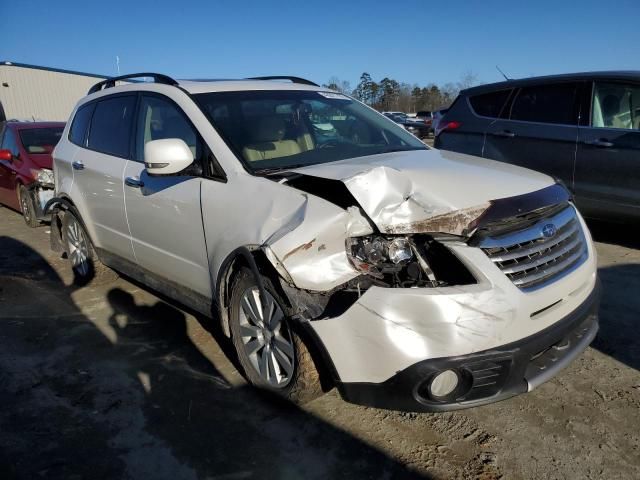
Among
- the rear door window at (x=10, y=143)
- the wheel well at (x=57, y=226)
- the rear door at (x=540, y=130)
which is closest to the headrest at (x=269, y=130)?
the wheel well at (x=57, y=226)

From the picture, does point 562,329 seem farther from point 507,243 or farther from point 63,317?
point 63,317

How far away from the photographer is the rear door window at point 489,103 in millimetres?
5844

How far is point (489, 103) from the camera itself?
5.99m

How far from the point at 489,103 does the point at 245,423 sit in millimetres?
4911

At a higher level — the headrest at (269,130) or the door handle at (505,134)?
the headrest at (269,130)

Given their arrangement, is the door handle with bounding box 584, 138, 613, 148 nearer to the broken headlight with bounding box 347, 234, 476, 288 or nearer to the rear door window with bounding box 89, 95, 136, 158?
the broken headlight with bounding box 347, 234, 476, 288

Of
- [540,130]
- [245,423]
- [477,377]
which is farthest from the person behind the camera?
[540,130]

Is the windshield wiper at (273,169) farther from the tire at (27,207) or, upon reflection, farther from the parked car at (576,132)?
the tire at (27,207)

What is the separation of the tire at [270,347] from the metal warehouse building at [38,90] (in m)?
25.2

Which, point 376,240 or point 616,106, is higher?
point 616,106

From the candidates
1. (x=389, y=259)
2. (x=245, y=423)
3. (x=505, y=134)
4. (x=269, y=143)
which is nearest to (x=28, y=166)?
(x=269, y=143)

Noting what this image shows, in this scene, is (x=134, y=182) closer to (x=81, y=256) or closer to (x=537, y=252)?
(x=81, y=256)

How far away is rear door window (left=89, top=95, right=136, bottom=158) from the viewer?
382 cm

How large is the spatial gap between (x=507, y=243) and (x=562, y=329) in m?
0.50
